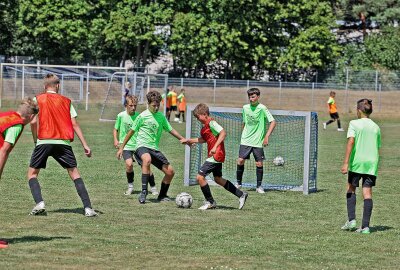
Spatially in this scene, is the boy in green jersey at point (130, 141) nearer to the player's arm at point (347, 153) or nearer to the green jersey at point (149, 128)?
the green jersey at point (149, 128)

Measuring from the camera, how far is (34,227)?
12227 mm

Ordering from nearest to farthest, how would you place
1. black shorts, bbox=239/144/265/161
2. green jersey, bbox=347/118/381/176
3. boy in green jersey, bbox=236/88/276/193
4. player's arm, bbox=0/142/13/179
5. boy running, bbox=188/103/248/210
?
player's arm, bbox=0/142/13/179, green jersey, bbox=347/118/381/176, boy running, bbox=188/103/248/210, boy in green jersey, bbox=236/88/276/193, black shorts, bbox=239/144/265/161

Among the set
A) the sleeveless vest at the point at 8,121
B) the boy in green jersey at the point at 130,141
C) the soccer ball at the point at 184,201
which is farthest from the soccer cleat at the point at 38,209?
the boy in green jersey at the point at 130,141

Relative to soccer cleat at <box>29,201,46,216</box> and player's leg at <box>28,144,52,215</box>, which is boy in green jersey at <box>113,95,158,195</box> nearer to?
player's leg at <box>28,144,52,215</box>

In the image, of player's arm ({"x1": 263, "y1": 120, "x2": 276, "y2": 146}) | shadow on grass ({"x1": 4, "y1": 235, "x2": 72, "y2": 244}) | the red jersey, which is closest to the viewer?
shadow on grass ({"x1": 4, "y1": 235, "x2": 72, "y2": 244})

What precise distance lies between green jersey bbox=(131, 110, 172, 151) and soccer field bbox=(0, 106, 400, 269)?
0.92 metres

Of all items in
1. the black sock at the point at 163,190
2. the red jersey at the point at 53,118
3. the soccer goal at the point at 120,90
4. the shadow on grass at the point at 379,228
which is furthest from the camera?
the soccer goal at the point at 120,90

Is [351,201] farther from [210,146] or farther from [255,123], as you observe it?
[255,123]

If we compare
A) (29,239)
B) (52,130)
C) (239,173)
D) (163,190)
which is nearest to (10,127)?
(29,239)

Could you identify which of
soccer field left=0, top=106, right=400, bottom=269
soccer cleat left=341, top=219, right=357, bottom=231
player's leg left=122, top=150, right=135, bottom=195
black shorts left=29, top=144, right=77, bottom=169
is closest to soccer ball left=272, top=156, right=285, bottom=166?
soccer field left=0, top=106, right=400, bottom=269

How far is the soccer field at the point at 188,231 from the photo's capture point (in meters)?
10.2

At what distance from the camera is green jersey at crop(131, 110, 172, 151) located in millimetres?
15023

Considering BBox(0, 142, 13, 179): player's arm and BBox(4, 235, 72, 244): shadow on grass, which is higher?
BBox(0, 142, 13, 179): player's arm

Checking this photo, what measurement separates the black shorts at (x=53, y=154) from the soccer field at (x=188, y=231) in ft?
2.30
